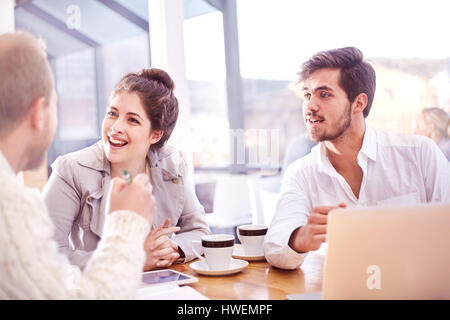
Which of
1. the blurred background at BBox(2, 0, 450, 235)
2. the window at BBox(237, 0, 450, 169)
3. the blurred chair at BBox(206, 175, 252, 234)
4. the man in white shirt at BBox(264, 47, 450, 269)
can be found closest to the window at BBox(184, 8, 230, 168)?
the blurred background at BBox(2, 0, 450, 235)

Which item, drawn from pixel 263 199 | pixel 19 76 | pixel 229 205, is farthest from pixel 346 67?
pixel 229 205

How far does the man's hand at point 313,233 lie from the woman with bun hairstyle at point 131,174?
0.41 m

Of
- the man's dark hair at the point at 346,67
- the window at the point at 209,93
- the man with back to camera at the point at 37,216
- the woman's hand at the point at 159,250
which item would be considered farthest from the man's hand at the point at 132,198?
the window at the point at 209,93

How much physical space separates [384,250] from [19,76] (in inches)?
33.2

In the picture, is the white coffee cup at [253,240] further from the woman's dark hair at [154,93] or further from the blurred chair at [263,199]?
the blurred chair at [263,199]

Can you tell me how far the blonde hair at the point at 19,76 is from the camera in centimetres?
90

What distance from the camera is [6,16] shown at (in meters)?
2.72

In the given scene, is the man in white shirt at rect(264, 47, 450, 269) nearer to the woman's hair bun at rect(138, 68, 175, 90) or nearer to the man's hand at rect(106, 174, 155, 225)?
the woman's hair bun at rect(138, 68, 175, 90)

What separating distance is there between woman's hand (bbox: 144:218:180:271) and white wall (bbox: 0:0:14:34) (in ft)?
6.07

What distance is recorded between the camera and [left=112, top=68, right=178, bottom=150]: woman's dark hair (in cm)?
203

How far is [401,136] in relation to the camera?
2.04 meters

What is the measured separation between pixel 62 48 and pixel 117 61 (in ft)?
1.29

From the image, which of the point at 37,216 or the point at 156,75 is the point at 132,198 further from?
the point at 156,75
